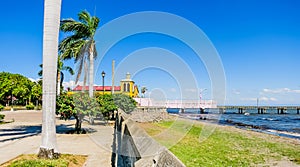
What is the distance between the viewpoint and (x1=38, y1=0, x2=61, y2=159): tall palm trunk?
6.99m

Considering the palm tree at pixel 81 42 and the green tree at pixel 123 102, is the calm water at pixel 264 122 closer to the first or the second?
the green tree at pixel 123 102

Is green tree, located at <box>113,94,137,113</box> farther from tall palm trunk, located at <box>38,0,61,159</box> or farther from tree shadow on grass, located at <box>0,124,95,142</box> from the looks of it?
tall palm trunk, located at <box>38,0,61,159</box>

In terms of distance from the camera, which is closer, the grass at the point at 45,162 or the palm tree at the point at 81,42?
the grass at the point at 45,162

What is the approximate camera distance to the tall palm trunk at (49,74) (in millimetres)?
6988

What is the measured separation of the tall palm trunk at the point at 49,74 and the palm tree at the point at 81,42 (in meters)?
10.1

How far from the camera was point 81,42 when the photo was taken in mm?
18234

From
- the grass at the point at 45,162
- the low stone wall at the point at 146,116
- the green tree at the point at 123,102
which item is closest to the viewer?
the grass at the point at 45,162

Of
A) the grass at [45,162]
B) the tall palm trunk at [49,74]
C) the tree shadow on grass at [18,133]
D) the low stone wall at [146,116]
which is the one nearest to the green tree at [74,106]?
the tree shadow on grass at [18,133]

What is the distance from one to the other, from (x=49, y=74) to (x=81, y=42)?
38.3 feet

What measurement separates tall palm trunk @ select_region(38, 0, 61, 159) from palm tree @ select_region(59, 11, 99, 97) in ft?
33.0

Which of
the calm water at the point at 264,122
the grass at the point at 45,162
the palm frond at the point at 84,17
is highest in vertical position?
the palm frond at the point at 84,17

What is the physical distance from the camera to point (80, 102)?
524 inches

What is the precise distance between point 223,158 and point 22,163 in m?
6.88

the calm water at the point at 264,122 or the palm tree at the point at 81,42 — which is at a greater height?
the palm tree at the point at 81,42
